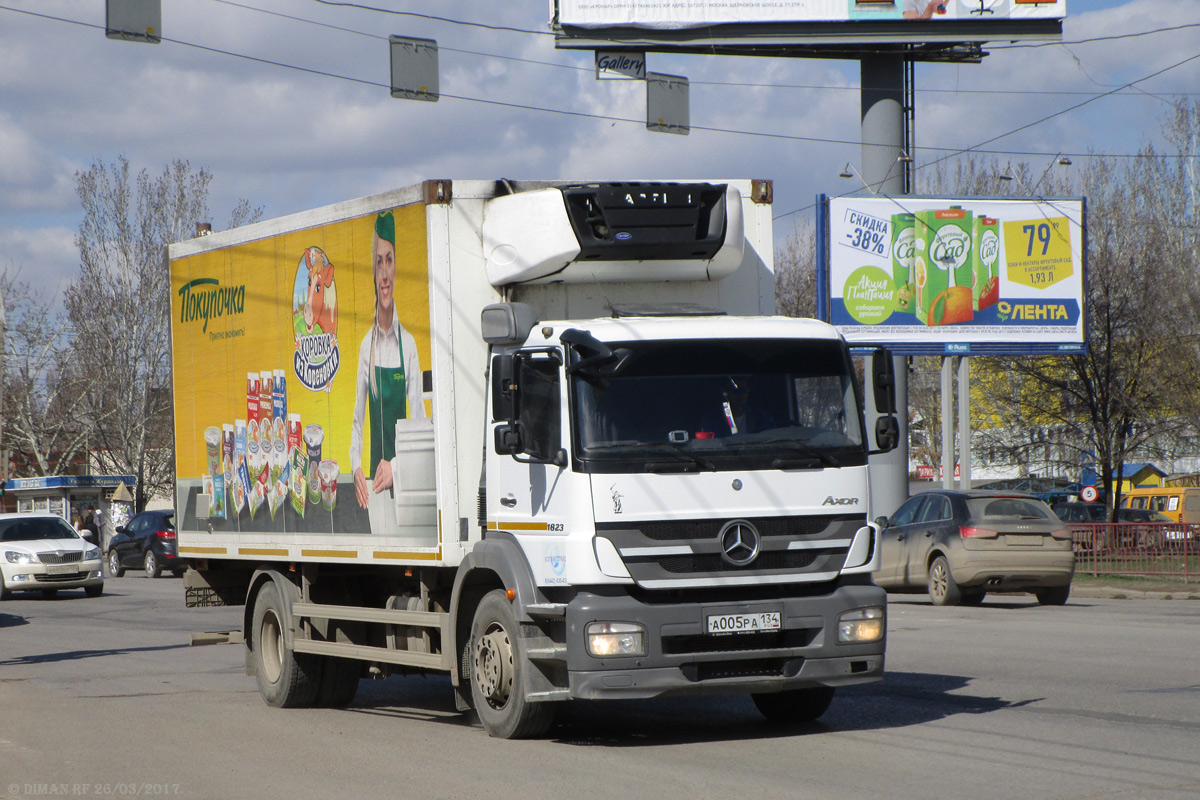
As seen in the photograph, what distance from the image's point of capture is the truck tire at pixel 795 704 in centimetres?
923

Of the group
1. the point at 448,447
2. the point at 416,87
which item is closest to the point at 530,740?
the point at 448,447

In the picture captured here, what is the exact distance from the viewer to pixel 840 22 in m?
34.8

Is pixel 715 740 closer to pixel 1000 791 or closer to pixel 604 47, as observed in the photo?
pixel 1000 791

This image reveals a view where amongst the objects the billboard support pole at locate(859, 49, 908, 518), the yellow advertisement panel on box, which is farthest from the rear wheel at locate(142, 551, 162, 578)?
the yellow advertisement panel on box

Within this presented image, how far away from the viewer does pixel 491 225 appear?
910cm

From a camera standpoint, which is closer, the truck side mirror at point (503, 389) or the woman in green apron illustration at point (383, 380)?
the truck side mirror at point (503, 389)

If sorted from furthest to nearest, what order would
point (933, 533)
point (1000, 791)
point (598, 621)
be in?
1. point (933, 533)
2. point (598, 621)
3. point (1000, 791)

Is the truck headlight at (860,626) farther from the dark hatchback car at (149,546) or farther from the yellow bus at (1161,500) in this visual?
the yellow bus at (1161,500)

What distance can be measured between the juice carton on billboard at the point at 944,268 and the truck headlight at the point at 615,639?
24.4 meters

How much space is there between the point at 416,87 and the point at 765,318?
8.24 meters

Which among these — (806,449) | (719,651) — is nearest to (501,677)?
(719,651)

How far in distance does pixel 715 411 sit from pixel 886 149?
1109 inches

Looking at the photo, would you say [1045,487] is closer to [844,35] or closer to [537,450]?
[844,35]

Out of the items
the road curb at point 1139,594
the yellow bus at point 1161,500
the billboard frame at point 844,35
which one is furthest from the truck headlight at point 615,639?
the yellow bus at point 1161,500
